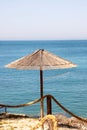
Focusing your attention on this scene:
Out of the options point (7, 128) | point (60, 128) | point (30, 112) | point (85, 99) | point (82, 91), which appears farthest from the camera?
point (82, 91)

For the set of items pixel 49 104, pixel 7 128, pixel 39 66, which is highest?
pixel 39 66

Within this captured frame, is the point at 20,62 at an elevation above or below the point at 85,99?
above

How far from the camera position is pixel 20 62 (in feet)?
34.4

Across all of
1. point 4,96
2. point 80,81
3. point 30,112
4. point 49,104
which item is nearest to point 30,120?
point 49,104

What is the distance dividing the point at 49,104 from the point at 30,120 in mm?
3058

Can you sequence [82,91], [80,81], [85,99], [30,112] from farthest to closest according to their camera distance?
[80,81] < [82,91] < [85,99] < [30,112]

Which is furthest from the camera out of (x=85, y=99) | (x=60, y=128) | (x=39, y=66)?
(x=85, y=99)

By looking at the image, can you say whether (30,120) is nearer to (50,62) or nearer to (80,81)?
(50,62)

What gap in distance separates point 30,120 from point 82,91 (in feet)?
89.1

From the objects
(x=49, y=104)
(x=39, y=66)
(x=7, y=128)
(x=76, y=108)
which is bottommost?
(x=76, y=108)

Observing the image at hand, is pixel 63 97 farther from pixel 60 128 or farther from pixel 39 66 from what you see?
pixel 39 66

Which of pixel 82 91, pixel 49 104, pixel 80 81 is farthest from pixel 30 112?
pixel 80 81

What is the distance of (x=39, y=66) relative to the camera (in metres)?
10.2

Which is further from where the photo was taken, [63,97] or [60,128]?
[63,97]
